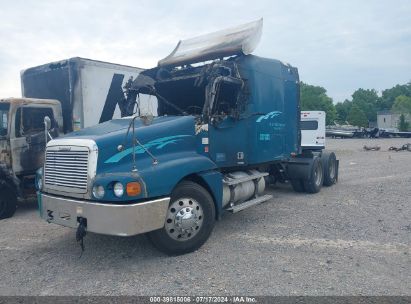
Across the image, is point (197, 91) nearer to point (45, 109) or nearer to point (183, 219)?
point (183, 219)

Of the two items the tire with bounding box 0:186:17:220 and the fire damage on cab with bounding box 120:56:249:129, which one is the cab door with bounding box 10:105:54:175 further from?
the fire damage on cab with bounding box 120:56:249:129

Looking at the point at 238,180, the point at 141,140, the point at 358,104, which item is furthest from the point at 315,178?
the point at 358,104

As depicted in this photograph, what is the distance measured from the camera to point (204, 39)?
7.50 metres

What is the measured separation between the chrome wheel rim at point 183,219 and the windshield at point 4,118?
4713 mm

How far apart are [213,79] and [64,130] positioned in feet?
15.0

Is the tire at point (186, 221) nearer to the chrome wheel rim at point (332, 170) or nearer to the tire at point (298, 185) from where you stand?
the tire at point (298, 185)

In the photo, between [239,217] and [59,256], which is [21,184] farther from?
[239,217]

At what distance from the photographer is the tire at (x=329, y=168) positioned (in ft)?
35.0

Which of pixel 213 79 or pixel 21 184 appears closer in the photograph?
pixel 213 79

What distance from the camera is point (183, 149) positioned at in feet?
17.7

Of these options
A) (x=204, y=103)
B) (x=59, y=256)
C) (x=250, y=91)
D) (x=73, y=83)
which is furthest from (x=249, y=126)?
(x=73, y=83)

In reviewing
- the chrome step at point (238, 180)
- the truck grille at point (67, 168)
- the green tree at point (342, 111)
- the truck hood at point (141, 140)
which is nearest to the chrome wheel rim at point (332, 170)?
the chrome step at point (238, 180)

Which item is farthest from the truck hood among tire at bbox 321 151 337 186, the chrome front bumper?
tire at bbox 321 151 337 186

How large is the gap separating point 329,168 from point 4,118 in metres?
8.44
